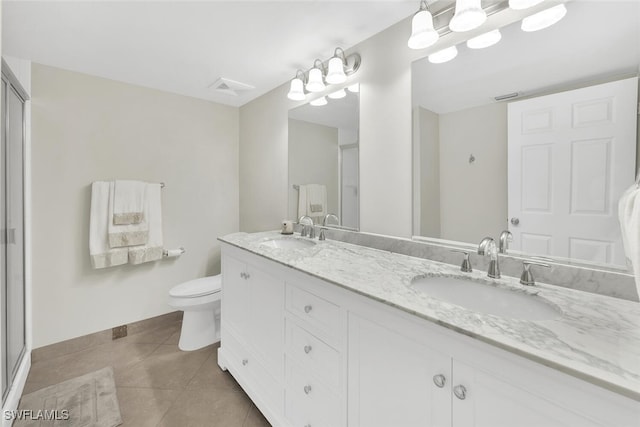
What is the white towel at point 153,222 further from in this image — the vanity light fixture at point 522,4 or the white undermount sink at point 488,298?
the vanity light fixture at point 522,4

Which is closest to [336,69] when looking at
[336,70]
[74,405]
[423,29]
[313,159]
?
[336,70]

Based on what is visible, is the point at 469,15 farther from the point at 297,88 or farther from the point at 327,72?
the point at 297,88

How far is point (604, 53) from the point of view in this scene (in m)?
0.94

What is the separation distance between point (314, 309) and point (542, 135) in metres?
1.12

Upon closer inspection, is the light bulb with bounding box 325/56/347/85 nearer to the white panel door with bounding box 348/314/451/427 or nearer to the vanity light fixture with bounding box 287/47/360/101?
the vanity light fixture with bounding box 287/47/360/101

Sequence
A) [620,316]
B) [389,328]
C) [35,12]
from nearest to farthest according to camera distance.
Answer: [620,316]
[389,328]
[35,12]

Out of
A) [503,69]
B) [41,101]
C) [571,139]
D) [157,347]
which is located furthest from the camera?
[157,347]

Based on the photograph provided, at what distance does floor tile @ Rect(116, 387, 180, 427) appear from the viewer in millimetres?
1454

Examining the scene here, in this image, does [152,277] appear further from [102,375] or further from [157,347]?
[102,375]

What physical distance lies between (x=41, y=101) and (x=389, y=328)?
8.99 ft

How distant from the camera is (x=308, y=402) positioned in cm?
113

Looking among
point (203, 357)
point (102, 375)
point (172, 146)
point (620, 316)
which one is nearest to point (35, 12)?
point (172, 146)

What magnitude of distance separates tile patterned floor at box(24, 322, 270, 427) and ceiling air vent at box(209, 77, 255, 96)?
216 cm

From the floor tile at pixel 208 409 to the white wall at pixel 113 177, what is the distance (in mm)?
1158
